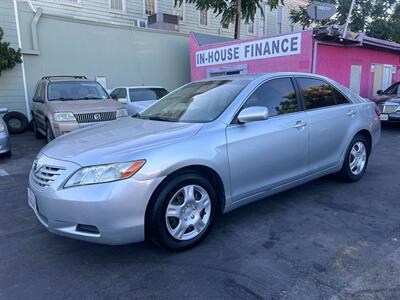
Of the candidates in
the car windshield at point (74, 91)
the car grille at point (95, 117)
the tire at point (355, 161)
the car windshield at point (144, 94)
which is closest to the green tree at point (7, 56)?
the car windshield at point (74, 91)

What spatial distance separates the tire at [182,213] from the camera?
282cm

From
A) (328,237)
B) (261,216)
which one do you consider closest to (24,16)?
(261,216)

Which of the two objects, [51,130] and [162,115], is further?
[51,130]

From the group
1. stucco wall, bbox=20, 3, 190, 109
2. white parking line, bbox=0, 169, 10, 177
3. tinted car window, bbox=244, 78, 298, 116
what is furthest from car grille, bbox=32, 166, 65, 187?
stucco wall, bbox=20, 3, 190, 109

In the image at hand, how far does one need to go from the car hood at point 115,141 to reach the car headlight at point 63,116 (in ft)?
12.5

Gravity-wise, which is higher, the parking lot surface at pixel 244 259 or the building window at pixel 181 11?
the building window at pixel 181 11

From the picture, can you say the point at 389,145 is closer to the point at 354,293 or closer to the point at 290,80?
the point at 290,80

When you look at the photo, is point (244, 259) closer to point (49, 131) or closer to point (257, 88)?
point (257, 88)

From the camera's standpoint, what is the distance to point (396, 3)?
20625 millimetres

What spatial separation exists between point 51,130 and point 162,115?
4.62 m

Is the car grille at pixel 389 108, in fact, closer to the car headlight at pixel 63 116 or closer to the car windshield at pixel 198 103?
the car windshield at pixel 198 103

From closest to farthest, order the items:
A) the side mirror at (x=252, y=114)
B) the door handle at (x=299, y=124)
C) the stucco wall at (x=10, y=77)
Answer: the side mirror at (x=252, y=114) < the door handle at (x=299, y=124) < the stucco wall at (x=10, y=77)

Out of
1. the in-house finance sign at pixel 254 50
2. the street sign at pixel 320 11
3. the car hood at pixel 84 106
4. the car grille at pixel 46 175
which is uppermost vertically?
the street sign at pixel 320 11

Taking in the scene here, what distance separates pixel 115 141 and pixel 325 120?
269 centimetres
